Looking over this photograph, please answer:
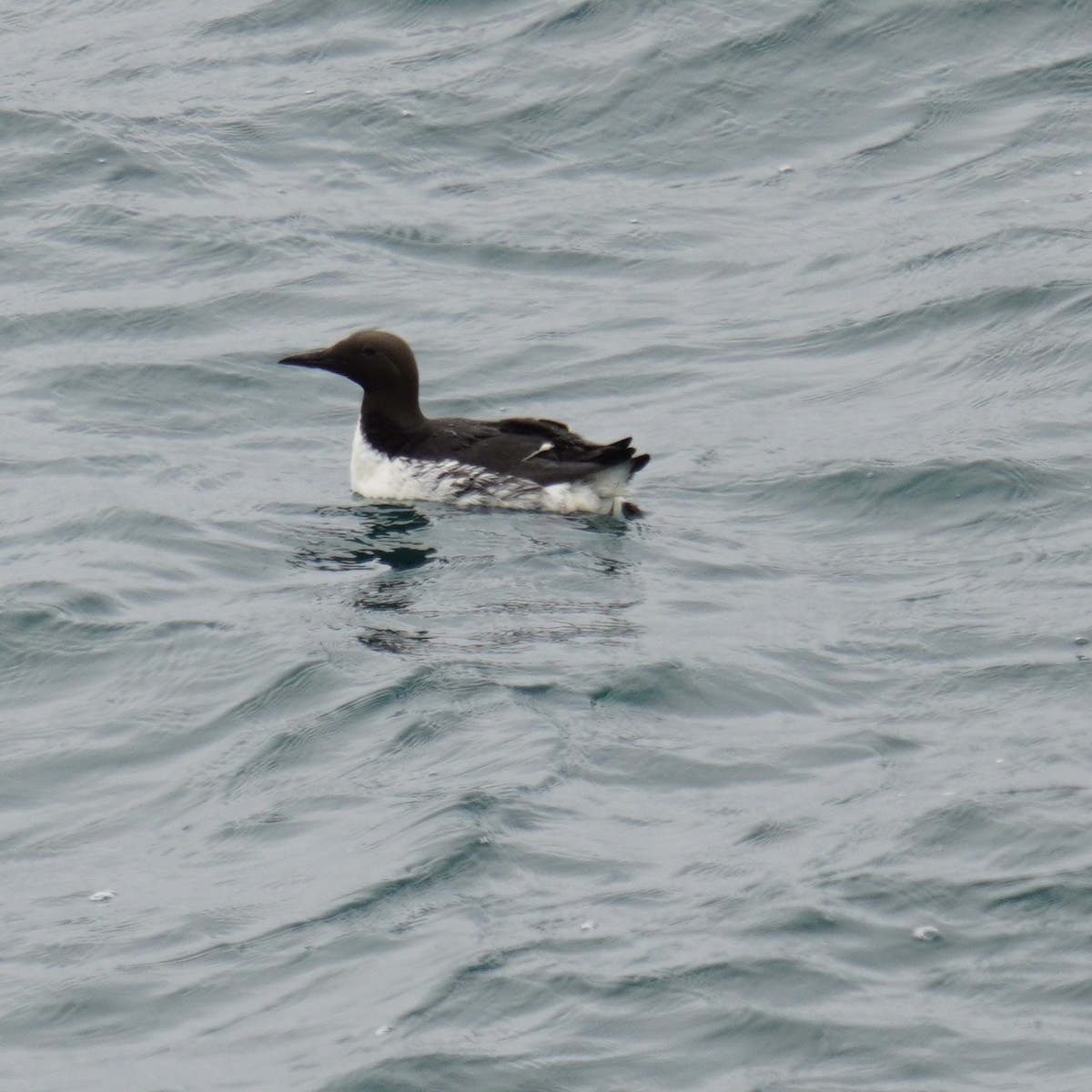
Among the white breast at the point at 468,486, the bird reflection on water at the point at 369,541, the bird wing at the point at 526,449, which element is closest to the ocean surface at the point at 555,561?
the bird reflection on water at the point at 369,541

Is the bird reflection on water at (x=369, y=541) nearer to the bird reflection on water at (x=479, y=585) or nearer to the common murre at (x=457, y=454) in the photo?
the bird reflection on water at (x=479, y=585)

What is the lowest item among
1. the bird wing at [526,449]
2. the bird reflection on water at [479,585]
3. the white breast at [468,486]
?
the bird reflection on water at [479,585]

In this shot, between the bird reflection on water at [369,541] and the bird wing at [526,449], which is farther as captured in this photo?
the bird wing at [526,449]

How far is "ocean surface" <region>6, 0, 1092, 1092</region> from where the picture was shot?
21.3ft

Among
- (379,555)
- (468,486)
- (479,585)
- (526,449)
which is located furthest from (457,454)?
(479,585)

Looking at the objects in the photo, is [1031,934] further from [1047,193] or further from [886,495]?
[1047,193]

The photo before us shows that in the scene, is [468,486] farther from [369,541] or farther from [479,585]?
[479,585]

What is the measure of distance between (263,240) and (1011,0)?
5.57m

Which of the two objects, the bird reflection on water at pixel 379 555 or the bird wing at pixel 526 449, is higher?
the bird wing at pixel 526 449

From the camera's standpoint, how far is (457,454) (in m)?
11.5

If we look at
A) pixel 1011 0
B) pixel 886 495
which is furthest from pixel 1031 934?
pixel 1011 0

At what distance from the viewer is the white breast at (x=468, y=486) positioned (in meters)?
11.1

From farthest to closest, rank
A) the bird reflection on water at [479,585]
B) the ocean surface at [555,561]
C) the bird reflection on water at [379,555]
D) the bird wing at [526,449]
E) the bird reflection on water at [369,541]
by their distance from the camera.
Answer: the bird wing at [526,449], the bird reflection on water at [369,541], the bird reflection on water at [379,555], the bird reflection on water at [479,585], the ocean surface at [555,561]

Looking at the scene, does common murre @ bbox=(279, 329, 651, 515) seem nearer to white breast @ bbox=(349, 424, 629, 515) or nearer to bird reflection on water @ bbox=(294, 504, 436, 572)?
white breast @ bbox=(349, 424, 629, 515)
